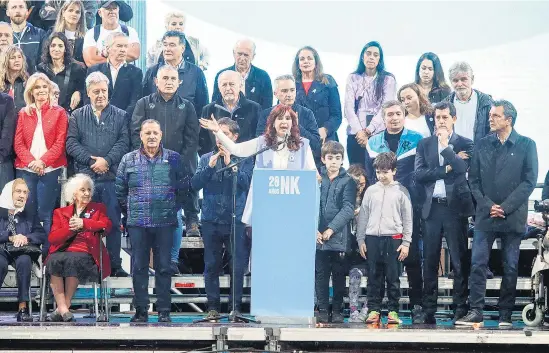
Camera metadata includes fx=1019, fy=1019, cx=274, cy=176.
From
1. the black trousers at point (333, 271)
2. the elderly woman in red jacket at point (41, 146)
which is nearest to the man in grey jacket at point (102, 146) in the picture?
the elderly woman in red jacket at point (41, 146)

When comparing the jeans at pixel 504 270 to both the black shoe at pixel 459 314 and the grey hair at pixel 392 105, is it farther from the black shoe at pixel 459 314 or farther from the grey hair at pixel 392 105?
the grey hair at pixel 392 105

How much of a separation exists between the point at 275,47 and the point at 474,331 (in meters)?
3.57

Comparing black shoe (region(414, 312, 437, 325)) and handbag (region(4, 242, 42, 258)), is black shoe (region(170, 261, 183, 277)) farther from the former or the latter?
black shoe (region(414, 312, 437, 325))

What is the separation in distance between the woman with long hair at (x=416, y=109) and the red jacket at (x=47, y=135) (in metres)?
3.04

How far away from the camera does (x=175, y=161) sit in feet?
28.4

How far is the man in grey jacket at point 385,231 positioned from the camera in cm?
839

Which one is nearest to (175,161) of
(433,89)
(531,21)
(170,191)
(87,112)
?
(170,191)

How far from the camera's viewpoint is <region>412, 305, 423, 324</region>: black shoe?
8414 mm

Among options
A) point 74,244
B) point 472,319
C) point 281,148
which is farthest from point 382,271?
point 74,244

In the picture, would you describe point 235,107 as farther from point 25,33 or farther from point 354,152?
point 25,33

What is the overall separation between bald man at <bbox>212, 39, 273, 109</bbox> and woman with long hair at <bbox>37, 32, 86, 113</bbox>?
1.27 meters

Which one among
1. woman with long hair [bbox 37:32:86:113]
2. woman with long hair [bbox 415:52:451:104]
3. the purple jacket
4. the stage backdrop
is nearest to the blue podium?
the purple jacket

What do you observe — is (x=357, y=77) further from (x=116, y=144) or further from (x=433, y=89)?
(x=116, y=144)

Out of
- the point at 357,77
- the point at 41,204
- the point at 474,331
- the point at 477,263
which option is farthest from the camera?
the point at 357,77
